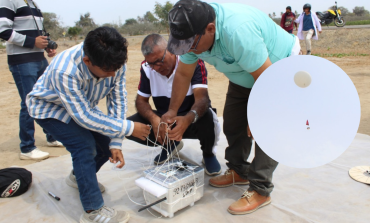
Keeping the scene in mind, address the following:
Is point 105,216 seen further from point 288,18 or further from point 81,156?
point 288,18

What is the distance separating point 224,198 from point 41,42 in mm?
2141

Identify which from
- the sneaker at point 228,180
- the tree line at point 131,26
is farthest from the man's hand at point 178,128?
the tree line at point 131,26

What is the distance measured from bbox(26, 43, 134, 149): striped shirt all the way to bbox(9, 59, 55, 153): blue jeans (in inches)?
41.0

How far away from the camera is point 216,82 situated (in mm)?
6512

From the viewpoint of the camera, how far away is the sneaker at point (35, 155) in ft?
9.27

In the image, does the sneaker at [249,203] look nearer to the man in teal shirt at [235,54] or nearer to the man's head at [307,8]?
the man in teal shirt at [235,54]

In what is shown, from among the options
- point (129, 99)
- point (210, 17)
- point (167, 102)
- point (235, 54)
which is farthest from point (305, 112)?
point (129, 99)

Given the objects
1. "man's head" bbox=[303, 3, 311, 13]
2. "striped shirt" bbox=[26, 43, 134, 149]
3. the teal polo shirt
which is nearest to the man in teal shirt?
the teal polo shirt

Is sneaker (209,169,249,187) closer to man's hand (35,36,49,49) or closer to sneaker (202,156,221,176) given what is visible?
sneaker (202,156,221,176)

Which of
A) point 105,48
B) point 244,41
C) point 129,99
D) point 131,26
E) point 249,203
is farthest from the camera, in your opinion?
point 131,26

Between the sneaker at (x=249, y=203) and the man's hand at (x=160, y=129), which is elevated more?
the man's hand at (x=160, y=129)

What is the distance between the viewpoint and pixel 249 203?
6.06 ft

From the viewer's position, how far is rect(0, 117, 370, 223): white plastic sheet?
1795 mm

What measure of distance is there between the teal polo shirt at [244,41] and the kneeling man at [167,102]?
51cm
